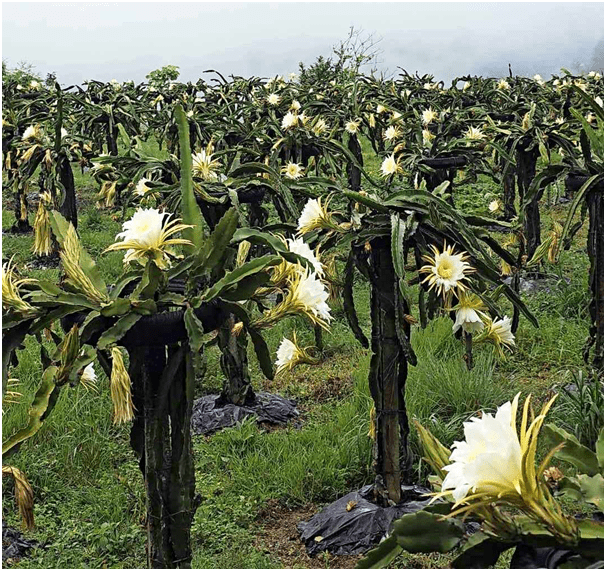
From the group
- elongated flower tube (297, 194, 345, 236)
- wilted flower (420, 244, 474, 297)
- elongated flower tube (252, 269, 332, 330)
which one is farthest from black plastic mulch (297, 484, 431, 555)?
elongated flower tube (252, 269, 332, 330)

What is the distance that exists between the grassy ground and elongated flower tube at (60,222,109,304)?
0.91 m

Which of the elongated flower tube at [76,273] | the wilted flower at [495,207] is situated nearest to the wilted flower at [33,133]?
the wilted flower at [495,207]

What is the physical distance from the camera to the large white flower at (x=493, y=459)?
2.28 feet

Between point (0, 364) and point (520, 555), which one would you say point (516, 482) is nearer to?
point (520, 555)

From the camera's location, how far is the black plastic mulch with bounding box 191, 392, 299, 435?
258cm

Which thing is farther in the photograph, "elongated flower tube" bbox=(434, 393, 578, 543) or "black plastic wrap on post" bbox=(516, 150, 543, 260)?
"black plastic wrap on post" bbox=(516, 150, 543, 260)

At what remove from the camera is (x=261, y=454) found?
91.4 inches

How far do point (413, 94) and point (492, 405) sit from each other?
5.13 m

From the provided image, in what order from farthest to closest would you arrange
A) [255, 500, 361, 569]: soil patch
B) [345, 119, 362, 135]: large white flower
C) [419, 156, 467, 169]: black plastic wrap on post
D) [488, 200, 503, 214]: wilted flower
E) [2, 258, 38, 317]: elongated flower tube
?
[345, 119, 362, 135]: large white flower
[488, 200, 503, 214]: wilted flower
[419, 156, 467, 169]: black plastic wrap on post
[255, 500, 361, 569]: soil patch
[2, 258, 38, 317]: elongated flower tube

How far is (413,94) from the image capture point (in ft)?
23.4

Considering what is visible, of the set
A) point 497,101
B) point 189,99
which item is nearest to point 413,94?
point 497,101

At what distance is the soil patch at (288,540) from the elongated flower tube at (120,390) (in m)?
0.84

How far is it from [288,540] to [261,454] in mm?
388

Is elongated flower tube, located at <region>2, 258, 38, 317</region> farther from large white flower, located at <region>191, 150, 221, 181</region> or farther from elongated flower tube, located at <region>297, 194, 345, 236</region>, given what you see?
large white flower, located at <region>191, 150, 221, 181</region>
